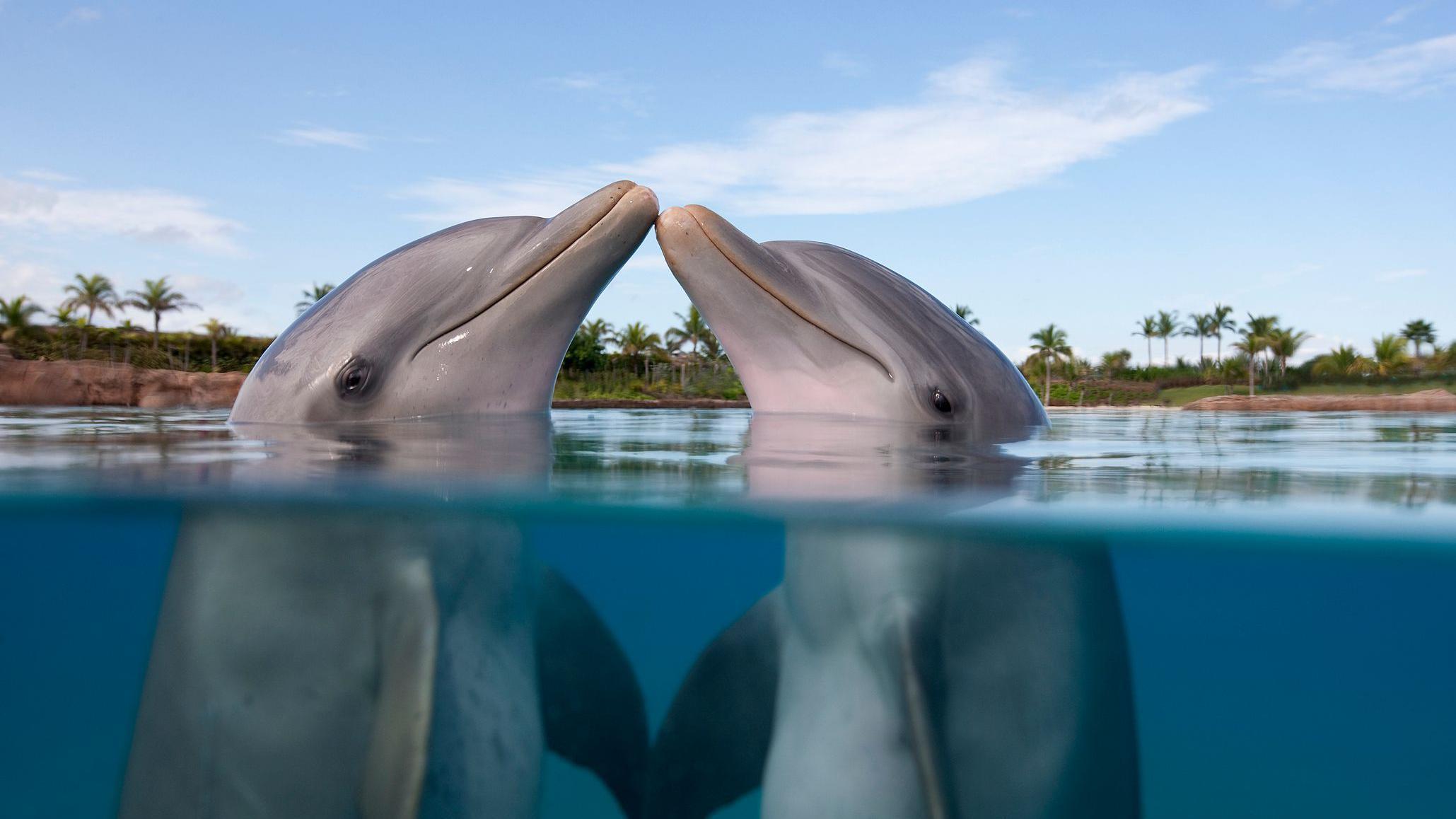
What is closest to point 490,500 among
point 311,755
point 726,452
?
point 311,755

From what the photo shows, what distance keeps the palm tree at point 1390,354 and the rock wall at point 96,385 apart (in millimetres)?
72807

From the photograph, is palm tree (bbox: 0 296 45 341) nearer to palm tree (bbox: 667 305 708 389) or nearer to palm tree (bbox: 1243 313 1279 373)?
palm tree (bbox: 667 305 708 389)

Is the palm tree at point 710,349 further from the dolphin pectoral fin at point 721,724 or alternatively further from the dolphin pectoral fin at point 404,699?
the dolphin pectoral fin at point 404,699

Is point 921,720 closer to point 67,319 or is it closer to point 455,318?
point 455,318

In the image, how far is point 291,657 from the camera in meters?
2.58

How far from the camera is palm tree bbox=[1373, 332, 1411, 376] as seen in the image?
225 ft

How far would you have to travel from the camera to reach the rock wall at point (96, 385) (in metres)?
20.0

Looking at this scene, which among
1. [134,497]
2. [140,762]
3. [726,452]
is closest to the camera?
[140,762]

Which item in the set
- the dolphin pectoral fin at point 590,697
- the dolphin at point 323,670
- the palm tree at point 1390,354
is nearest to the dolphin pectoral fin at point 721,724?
the dolphin pectoral fin at point 590,697

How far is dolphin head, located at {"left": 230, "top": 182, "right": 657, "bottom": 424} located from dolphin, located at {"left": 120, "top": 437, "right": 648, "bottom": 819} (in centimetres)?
130

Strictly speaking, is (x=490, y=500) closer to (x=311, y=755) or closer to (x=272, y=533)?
(x=272, y=533)

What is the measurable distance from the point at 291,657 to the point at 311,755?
0.26 m

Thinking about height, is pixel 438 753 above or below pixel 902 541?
below

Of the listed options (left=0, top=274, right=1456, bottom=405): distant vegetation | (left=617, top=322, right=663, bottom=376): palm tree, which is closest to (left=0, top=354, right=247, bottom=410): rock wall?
(left=0, top=274, right=1456, bottom=405): distant vegetation
